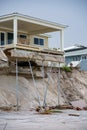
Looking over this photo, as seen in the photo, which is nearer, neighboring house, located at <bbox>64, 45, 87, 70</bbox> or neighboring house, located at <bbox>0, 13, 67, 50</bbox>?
neighboring house, located at <bbox>0, 13, 67, 50</bbox>

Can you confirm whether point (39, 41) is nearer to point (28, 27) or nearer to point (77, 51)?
point (28, 27)

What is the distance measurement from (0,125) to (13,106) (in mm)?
7043

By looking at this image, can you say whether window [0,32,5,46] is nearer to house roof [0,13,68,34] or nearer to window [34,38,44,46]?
house roof [0,13,68,34]

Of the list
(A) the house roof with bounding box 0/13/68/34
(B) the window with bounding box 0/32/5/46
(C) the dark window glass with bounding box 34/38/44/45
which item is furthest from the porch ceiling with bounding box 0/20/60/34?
(C) the dark window glass with bounding box 34/38/44/45

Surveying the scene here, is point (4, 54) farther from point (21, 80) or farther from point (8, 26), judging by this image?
point (8, 26)

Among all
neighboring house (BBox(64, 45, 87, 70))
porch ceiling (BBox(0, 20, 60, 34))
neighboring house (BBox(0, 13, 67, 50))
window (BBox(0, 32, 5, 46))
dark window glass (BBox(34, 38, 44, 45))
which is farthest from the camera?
neighboring house (BBox(64, 45, 87, 70))

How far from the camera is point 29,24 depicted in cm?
2677

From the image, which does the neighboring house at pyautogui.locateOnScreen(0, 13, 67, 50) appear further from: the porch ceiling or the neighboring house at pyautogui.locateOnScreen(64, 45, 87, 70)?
the neighboring house at pyautogui.locateOnScreen(64, 45, 87, 70)

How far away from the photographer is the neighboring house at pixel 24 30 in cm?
2486

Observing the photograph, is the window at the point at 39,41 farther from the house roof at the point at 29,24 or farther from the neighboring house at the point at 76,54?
the neighboring house at the point at 76,54

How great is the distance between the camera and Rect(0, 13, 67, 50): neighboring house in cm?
2486

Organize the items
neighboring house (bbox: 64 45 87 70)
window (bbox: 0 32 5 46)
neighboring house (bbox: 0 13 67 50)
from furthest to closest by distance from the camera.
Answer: neighboring house (bbox: 64 45 87 70) → window (bbox: 0 32 5 46) → neighboring house (bbox: 0 13 67 50)

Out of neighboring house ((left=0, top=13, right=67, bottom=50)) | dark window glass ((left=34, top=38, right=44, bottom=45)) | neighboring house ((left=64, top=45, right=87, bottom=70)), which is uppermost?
neighboring house ((left=0, top=13, right=67, bottom=50))

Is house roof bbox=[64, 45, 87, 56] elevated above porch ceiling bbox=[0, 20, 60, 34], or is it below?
below
